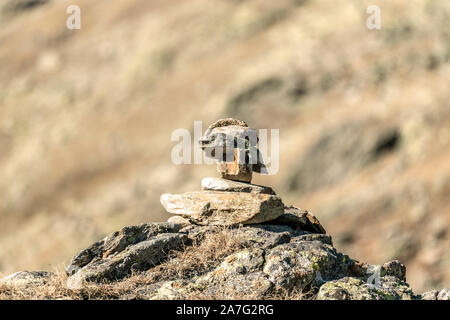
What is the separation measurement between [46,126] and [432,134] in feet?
159

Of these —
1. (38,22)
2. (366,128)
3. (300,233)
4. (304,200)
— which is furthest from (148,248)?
(38,22)

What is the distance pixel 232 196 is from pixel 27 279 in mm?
5180

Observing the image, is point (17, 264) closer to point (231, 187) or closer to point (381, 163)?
point (381, 163)

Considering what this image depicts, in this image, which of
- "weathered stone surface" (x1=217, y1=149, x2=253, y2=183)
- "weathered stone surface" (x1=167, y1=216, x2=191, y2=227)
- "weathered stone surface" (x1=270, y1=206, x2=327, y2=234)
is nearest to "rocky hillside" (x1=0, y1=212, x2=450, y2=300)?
"weathered stone surface" (x1=167, y1=216, x2=191, y2=227)

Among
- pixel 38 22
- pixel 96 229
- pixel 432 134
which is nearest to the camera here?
pixel 432 134

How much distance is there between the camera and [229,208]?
1595cm

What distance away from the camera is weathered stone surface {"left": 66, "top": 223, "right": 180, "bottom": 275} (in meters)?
15.0

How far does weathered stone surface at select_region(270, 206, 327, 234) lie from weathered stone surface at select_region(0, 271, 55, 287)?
18.7 ft

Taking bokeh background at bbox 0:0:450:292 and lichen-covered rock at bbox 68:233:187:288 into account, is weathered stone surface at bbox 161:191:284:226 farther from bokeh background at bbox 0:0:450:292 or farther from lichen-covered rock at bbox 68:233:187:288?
bokeh background at bbox 0:0:450:292

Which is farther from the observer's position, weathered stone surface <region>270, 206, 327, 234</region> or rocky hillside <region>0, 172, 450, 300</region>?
weathered stone surface <region>270, 206, 327, 234</region>

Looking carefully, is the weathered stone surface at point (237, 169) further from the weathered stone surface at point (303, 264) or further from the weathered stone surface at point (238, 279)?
the weathered stone surface at point (238, 279)
